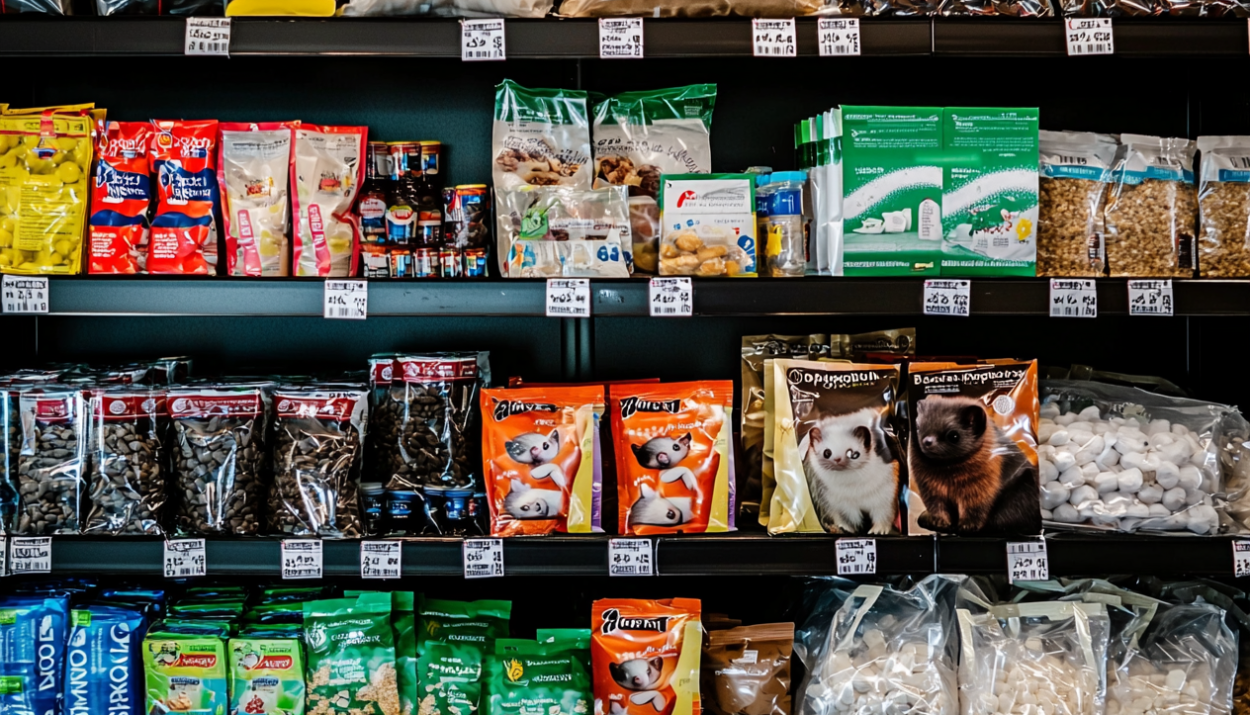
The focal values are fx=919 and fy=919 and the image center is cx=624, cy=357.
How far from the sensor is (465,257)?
177 centimetres

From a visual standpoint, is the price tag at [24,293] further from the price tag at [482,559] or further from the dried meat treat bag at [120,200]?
the price tag at [482,559]

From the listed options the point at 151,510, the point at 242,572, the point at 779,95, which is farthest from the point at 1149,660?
the point at 151,510

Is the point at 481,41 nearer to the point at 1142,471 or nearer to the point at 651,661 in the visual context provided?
the point at 651,661

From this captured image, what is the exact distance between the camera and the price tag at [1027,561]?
164 cm

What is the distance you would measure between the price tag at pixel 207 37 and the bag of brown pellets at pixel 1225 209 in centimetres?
185

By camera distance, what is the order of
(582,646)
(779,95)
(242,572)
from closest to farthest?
(242,572) < (582,646) < (779,95)

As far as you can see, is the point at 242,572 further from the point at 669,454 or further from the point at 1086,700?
the point at 1086,700

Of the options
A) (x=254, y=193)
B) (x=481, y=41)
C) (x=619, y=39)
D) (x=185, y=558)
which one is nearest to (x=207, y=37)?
(x=254, y=193)

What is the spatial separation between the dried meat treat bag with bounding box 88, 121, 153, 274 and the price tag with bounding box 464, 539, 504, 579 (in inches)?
33.1

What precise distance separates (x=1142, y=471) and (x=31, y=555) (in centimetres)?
201

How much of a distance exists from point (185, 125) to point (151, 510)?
0.73 meters

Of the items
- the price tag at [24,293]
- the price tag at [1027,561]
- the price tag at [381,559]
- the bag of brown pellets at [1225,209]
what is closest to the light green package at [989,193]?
the bag of brown pellets at [1225,209]

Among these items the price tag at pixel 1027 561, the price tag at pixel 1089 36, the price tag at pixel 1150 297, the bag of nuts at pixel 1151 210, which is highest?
the price tag at pixel 1089 36

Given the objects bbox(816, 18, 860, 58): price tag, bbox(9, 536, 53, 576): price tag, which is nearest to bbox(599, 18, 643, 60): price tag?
bbox(816, 18, 860, 58): price tag
